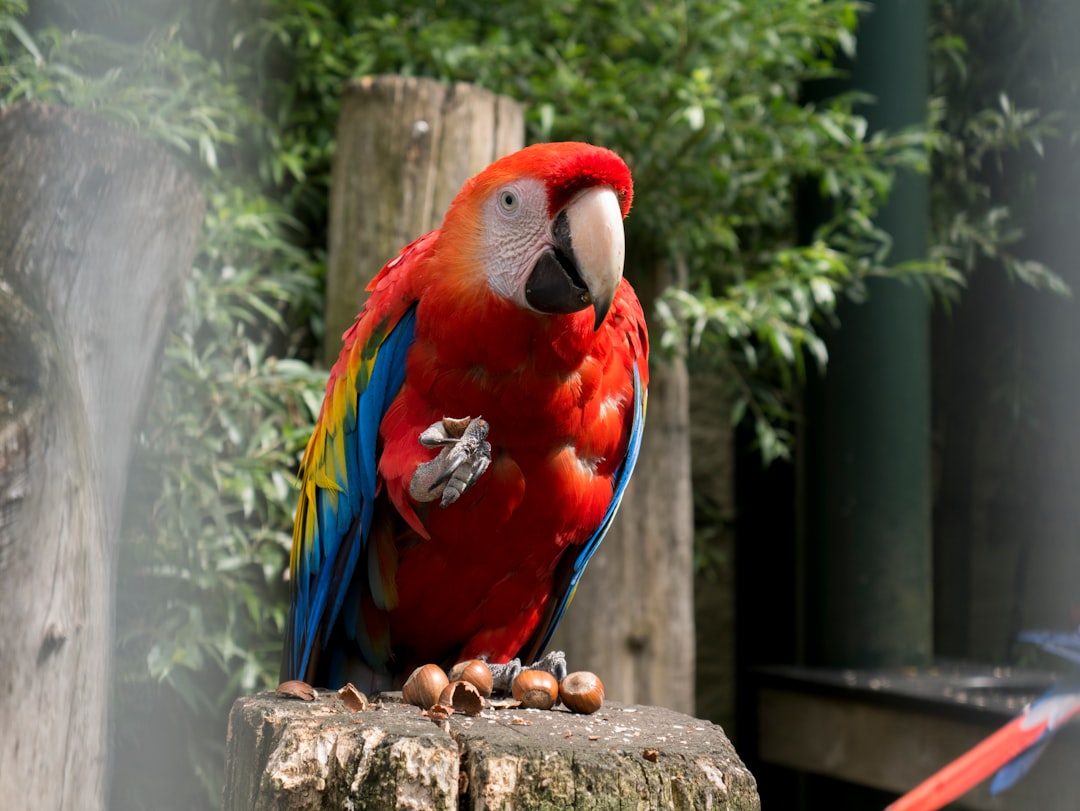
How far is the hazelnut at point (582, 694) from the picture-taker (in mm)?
1113

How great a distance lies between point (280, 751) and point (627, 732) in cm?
33

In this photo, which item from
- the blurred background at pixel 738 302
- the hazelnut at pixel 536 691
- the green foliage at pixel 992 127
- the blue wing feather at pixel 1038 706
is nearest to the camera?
the hazelnut at pixel 536 691

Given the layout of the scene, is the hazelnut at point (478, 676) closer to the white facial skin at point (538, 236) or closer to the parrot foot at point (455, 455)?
the parrot foot at point (455, 455)

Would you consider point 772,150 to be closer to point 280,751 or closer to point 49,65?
point 49,65

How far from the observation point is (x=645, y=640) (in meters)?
2.39

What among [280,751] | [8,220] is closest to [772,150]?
[8,220]

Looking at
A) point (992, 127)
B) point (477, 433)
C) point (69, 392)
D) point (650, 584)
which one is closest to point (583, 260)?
point (477, 433)

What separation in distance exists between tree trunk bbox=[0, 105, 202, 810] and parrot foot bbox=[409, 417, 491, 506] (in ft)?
1.97

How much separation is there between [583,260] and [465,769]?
1.83ft

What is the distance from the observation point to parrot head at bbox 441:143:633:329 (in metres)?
1.17

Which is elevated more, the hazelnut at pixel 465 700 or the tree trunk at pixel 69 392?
the tree trunk at pixel 69 392

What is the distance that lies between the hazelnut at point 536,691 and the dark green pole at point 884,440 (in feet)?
5.57

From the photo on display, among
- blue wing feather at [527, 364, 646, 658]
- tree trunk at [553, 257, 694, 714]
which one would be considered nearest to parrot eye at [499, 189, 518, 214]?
blue wing feather at [527, 364, 646, 658]

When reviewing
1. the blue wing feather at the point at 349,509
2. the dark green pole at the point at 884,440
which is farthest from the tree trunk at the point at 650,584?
the blue wing feather at the point at 349,509
